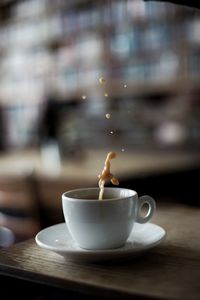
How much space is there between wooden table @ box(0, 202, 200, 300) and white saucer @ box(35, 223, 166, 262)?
0.01 m

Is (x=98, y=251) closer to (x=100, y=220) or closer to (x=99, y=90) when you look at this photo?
(x=100, y=220)

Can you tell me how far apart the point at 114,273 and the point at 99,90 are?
117 inches

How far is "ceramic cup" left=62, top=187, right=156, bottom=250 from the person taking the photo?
2.02 ft

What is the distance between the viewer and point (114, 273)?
0.57m

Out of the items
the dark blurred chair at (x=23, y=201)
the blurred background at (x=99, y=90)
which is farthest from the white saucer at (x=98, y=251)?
the blurred background at (x=99, y=90)

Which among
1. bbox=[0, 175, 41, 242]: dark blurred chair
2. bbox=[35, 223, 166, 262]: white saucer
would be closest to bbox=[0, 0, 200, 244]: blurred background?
bbox=[0, 175, 41, 242]: dark blurred chair

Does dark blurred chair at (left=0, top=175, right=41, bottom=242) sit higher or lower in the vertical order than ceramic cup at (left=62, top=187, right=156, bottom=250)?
lower

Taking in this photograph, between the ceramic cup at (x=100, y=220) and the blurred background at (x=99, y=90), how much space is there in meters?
1.46

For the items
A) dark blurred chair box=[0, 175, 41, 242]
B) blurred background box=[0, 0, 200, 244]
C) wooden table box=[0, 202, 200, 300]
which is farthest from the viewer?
blurred background box=[0, 0, 200, 244]

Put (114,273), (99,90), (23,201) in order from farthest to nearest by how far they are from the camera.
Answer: (99,90) → (23,201) → (114,273)

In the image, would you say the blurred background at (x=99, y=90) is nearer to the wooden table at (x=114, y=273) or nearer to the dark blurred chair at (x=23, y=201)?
the dark blurred chair at (x=23, y=201)

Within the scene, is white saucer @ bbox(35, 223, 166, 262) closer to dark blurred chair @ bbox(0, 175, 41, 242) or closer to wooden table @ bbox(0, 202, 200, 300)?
wooden table @ bbox(0, 202, 200, 300)

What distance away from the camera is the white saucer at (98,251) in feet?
1.97

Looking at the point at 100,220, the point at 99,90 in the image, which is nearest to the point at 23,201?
the point at 100,220
